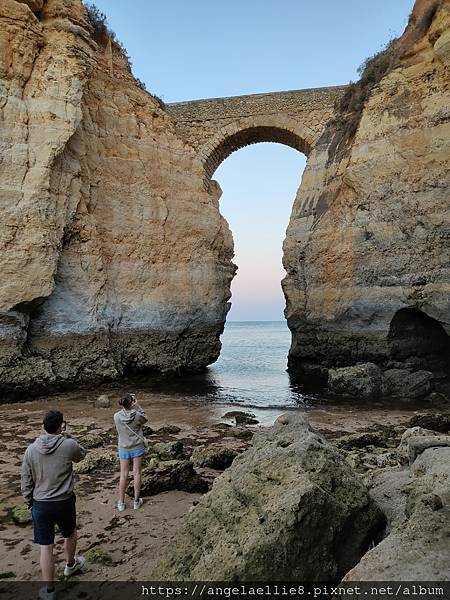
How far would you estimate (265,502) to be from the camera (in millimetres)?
3268

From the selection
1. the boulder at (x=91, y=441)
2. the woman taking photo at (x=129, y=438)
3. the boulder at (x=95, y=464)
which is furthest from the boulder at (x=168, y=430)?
the woman taking photo at (x=129, y=438)

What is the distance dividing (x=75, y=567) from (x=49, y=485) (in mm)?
756

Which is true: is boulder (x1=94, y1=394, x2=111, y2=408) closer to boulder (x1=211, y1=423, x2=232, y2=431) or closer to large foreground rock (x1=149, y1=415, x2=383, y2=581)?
boulder (x1=211, y1=423, x2=232, y2=431)

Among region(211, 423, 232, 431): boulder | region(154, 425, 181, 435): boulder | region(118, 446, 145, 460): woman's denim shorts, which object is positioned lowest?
region(211, 423, 232, 431): boulder

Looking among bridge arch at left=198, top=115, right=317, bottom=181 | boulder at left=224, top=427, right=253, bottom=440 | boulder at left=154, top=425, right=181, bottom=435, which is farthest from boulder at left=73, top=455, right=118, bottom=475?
bridge arch at left=198, top=115, right=317, bottom=181

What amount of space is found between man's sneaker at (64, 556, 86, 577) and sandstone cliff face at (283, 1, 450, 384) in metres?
11.8

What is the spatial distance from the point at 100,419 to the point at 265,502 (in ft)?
24.3

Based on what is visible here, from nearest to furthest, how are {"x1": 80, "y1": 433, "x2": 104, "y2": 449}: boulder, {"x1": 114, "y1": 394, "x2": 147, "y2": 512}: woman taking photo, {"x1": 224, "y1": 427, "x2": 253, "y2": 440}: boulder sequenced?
{"x1": 114, "y1": 394, "x2": 147, "y2": 512}: woman taking photo
{"x1": 80, "y1": 433, "x2": 104, "y2": 449}: boulder
{"x1": 224, "y1": 427, "x2": 253, "y2": 440}: boulder

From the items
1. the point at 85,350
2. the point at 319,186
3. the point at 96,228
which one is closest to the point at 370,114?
the point at 319,186

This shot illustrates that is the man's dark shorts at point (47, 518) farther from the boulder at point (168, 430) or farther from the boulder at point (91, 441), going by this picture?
the boulder at point (168, 430)

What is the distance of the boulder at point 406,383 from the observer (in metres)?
13.3

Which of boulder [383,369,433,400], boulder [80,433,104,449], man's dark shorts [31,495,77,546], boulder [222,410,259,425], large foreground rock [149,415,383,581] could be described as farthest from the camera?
boulder [383,369,433,400]

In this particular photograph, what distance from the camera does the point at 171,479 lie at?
563 cm

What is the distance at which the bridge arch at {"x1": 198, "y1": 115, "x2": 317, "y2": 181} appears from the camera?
891 inches
